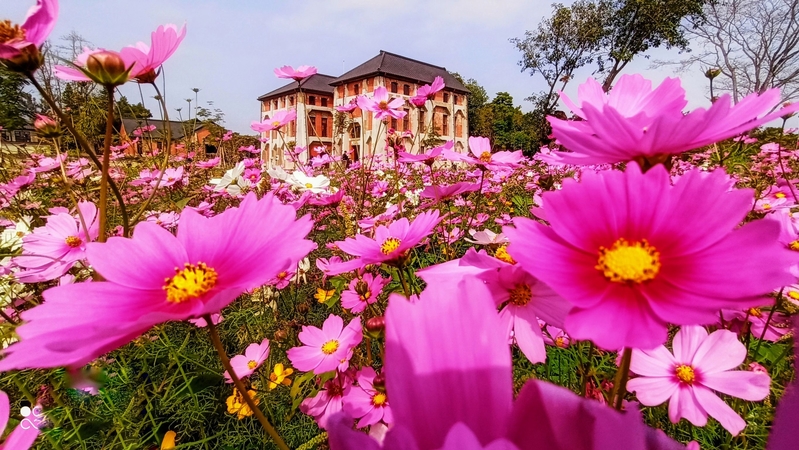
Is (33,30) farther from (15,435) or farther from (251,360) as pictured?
(251,360)

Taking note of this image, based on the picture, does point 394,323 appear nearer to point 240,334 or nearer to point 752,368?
point 752,368

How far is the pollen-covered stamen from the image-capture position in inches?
18.1

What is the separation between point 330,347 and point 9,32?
0.72 m

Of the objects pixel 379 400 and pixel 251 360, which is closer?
pixel 379 400

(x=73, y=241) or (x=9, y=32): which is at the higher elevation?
(x=9, y=32)

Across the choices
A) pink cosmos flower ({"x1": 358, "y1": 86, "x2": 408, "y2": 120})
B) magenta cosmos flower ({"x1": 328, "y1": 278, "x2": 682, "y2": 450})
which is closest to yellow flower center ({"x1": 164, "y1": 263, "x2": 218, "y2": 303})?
magenta cosmos flower ({"x1": 328, "y1": 278, "x2": 682, "y2": 450})

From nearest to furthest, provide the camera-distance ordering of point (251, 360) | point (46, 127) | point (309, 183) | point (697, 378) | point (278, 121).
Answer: point (697, 378) → point (46, 127) → point (251, 360) → point (309, 183) → point (278, 121)

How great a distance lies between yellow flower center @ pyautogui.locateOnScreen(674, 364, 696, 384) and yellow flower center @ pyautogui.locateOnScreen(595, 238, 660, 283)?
43 centimetres

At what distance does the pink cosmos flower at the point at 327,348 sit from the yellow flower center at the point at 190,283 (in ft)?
1.44

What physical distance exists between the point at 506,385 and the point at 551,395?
0.06ft

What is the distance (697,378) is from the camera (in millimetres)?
595

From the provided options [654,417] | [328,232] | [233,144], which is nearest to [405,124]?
[233,144]

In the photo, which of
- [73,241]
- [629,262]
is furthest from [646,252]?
[73,241]

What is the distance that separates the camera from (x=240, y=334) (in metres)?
1.44
